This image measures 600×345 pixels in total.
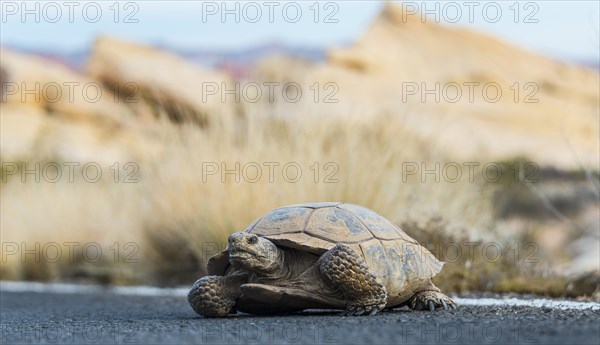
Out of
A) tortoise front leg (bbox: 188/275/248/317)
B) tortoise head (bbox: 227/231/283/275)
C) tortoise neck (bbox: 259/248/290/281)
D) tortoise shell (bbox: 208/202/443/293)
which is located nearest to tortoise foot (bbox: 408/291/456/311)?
tortoise shell (bbox: 208/202/443/293)

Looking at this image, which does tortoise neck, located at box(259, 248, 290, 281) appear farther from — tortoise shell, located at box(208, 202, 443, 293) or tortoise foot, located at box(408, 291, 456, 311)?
tortoise foot, located at box(408, 291, 456, 311)

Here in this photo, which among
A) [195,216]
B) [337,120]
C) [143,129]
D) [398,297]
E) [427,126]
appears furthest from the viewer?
[427,126]

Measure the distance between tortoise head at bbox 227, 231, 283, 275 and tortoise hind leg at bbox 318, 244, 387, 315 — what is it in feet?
1.03

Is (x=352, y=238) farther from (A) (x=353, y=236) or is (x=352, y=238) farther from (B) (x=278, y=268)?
(B) (x=278, y=268)

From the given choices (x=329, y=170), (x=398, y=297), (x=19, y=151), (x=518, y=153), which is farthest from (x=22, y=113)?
(x=398, y=297)

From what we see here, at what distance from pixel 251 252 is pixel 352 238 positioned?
636 millimetres

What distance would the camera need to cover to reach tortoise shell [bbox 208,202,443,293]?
588 centimetres

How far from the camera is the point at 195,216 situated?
10516 mm

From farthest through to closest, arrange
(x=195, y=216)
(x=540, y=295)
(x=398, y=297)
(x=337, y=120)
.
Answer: (x=337, y=120), (x=195, y=216), (x=540, y=295), (x=398, y=297)

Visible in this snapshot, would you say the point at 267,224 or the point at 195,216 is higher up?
the point at 267,224

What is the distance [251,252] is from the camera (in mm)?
5762

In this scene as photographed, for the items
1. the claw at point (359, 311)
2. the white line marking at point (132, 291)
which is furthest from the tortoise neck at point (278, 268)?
the white line marking at point (132, 291)

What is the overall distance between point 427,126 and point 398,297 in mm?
8070

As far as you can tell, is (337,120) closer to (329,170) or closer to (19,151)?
(329,170)
